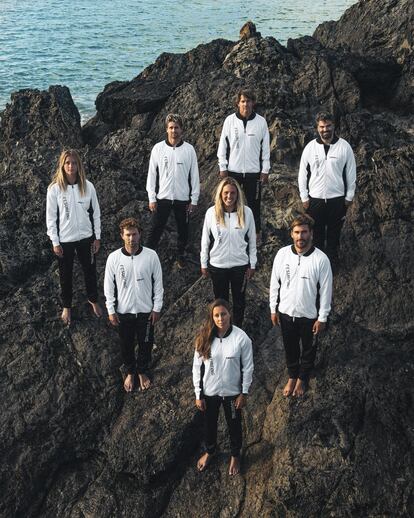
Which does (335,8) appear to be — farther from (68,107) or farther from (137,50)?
(68,107)

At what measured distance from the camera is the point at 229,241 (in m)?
9.77

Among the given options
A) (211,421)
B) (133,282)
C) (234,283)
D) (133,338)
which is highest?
(133,282)

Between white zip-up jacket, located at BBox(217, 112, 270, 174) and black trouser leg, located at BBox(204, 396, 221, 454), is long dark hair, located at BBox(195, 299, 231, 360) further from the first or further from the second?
white zip-up jacket, located at BBox(217, 112, 270, 174)

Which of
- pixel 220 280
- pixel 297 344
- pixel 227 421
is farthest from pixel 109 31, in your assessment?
pixel 227 421

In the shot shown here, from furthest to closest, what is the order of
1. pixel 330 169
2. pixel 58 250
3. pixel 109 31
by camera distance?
pixel 109 31, pixel 330 169, pixel 58 250

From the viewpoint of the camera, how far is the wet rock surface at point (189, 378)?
8789 mm

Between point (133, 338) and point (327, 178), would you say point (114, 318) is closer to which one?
point (133, 338)

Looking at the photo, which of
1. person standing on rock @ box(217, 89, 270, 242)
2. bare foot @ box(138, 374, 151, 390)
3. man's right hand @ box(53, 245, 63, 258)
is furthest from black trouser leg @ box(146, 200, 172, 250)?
bare foot @ box(138, 374, 151, 390)

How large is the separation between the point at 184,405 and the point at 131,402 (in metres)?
0.91

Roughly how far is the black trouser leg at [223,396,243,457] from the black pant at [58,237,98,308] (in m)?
3.48

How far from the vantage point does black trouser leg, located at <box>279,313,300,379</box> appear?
909 centimetres

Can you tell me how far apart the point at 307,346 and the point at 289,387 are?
718mm

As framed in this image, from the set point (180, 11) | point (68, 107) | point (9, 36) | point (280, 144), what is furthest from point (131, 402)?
point (180, 11)

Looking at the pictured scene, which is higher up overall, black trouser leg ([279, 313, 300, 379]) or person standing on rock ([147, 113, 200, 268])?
person standing on rock ([147, 113, 200, 268])
